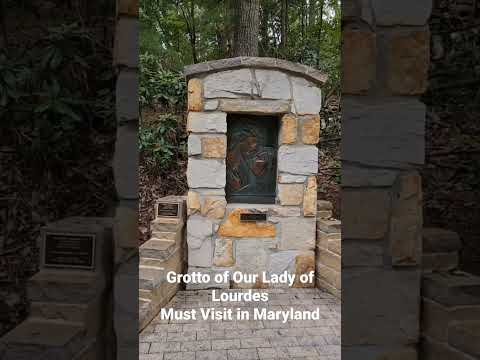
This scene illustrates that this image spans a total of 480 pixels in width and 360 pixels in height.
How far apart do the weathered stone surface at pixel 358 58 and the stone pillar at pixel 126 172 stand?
79 cm

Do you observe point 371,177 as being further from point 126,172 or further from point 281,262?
point 281,262

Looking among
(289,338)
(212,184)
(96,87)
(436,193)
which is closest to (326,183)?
(212,184)

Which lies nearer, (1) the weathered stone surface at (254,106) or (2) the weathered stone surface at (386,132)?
(2) the weathered stone surface at (386,132)

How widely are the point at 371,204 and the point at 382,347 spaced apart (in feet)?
1.79

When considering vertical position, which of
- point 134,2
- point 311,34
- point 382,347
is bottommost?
point 382,347

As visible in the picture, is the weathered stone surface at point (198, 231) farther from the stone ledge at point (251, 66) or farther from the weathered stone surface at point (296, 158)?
the stone ledge at point (251, 66)

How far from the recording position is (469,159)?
130 cm

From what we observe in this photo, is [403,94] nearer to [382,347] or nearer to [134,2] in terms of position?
[382,347]

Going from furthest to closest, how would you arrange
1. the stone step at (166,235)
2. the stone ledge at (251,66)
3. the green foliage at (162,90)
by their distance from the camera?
the green foliage at (162,90) → the stone ledge at (251,66) → the stone step at (166,235)

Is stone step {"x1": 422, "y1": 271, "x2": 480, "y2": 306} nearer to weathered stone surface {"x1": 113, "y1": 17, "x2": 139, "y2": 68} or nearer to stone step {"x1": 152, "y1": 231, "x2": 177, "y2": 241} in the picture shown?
weathered stone surface {"x1": 113, "y1": 17, "x2": 139, "y2": 68}

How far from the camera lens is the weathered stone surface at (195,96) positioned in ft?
12.6

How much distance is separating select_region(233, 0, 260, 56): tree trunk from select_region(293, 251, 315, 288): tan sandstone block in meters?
3.22

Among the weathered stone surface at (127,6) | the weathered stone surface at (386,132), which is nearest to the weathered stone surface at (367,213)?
the weathered stone surface at (386,132)

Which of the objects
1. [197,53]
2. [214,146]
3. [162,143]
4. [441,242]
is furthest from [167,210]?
[197,53]
